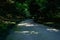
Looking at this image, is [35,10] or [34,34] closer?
[34,34]

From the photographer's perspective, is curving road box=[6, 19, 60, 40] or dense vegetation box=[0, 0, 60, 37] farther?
dense vegetation box=[0, 0, 60, 37]

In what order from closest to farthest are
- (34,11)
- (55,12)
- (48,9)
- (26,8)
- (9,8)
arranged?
1. (55,12)
2. (48,9)
3. (9,8)
4. (34,11)
5. (26,8)

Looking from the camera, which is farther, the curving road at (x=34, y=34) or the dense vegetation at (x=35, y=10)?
the dense vegetation at (x=35, y=10)

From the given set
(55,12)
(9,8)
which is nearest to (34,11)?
(9,8)

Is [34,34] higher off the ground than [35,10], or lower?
higher

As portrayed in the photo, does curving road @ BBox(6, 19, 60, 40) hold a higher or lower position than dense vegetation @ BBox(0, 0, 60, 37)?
higher

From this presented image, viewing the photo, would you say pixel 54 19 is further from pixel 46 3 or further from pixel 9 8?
pixel 9 8

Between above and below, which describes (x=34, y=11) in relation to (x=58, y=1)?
below

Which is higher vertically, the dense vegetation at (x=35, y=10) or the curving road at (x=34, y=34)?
the curving road at (x=34, y=34)

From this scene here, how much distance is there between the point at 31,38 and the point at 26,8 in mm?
44853

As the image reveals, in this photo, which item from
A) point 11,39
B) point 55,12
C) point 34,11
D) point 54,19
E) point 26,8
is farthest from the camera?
point 26,8

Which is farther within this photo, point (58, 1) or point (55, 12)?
point (58, 1)

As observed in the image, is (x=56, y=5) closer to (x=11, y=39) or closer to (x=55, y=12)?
(x=55, y=12)

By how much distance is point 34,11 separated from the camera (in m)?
65.9
